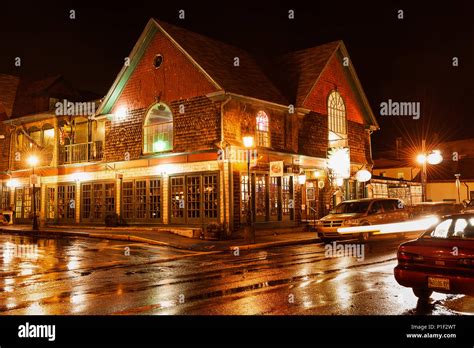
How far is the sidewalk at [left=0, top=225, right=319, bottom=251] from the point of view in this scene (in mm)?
20703

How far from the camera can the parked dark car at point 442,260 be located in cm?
823

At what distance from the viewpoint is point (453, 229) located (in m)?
9.38

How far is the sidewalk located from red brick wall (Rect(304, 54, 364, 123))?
739cm

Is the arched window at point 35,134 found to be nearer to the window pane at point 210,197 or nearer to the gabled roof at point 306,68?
the window pane at point 210,197

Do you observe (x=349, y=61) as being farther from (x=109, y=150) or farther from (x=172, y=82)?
(x=109, y=150)

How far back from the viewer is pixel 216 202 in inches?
960

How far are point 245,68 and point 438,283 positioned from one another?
68.7 feet

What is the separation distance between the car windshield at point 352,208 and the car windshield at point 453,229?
12.1 meters

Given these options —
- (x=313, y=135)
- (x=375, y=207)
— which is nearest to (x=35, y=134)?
(x=313, y=135)

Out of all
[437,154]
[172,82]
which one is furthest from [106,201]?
[437,154]

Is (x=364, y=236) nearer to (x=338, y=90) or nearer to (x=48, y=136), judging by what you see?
(x=338, y=90)

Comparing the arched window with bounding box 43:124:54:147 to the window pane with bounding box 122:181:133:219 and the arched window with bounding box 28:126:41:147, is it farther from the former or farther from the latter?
the window pane with bounding box 122:181:133:219

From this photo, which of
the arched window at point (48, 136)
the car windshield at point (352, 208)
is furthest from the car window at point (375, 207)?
the arched window at point (48, 136)

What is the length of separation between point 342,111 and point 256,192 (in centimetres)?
938
